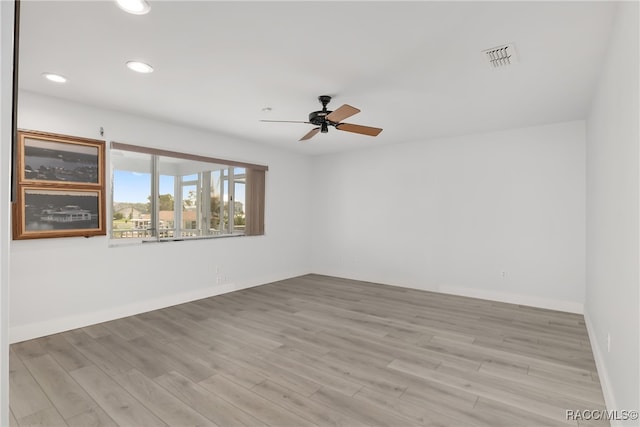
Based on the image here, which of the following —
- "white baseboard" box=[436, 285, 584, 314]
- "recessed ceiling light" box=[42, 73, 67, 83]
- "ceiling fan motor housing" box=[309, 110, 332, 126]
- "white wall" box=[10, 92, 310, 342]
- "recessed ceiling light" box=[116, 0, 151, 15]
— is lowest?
"white baseboard" box=[436, 285, 584, 314]

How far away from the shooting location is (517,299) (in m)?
4.64

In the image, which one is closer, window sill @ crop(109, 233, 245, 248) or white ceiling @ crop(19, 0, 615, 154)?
white ceiling @ crop(19, 0, 615, 154)

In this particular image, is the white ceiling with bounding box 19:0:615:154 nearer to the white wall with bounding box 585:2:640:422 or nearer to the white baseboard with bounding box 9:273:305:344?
the white wall with bounding box 585:2:640:422

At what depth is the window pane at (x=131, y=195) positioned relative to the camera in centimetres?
409

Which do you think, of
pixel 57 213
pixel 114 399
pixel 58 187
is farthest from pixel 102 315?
pixel 114 399

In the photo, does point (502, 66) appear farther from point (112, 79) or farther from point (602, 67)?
point (112, 79)

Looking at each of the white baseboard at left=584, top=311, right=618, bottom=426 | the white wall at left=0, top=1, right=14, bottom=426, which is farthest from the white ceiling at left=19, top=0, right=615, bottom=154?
the white baseboard at left=584, top=311, right=618, bottom=426

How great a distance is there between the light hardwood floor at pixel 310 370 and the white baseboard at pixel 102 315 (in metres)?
0.13

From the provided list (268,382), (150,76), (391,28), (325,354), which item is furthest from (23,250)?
(391,28)

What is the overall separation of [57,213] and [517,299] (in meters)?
5.71

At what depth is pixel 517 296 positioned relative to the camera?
465 cm

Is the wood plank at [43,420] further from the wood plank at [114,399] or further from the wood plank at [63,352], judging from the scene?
the wood plank at [63,352]

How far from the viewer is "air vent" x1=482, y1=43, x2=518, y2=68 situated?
2.42m

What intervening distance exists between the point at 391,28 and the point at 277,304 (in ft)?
11.7
